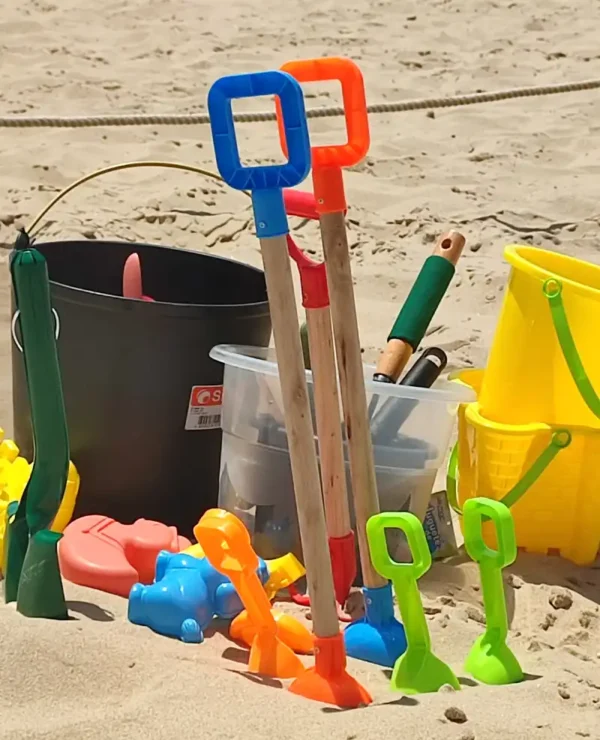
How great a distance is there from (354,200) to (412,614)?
2.21 m

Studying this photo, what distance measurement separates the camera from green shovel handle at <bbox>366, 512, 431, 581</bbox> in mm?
1069

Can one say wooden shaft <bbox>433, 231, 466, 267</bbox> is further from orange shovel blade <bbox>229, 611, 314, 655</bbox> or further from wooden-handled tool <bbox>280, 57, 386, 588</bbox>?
orange shovel blade <bbox>229, 611, 314, 655</bbox>

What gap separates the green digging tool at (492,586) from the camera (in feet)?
3.71

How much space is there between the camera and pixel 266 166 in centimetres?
100

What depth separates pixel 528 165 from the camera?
3455 mm

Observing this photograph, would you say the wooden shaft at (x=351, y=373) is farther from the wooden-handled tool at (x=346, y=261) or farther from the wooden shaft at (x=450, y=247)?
the wooden shaft at (x=450, y=247)

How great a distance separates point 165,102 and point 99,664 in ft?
10.8

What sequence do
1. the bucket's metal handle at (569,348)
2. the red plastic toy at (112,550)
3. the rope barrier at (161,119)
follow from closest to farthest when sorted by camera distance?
the red plastic toy at (112,550)
the bucket's metal handle at (569,348)
the rope barrier at (161,119)

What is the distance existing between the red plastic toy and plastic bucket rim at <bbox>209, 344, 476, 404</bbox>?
0.24 m

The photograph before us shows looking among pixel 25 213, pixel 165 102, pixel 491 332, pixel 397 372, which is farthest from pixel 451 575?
pixel 165 102

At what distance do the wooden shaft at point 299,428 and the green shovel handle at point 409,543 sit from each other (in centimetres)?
6

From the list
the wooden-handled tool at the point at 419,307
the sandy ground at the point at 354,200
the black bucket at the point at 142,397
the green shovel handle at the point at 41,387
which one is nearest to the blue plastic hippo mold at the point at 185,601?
the sandy ground at the point at 354,200

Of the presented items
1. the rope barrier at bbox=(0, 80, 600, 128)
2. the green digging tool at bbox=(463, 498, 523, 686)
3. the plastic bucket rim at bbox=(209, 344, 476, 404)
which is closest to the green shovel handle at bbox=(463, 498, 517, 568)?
→ the green digging tool at bbox=(463, 498, 523, 686)

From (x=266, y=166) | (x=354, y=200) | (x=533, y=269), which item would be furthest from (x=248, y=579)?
(x=354, y=200)
